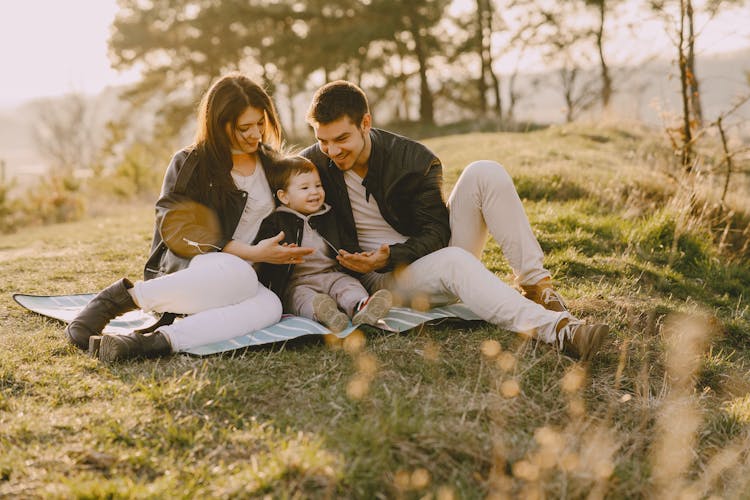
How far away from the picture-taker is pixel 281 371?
2688mm

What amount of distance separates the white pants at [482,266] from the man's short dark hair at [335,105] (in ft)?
2.16

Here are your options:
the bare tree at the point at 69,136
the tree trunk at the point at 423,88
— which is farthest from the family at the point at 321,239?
the bare tree at the point at 69,136

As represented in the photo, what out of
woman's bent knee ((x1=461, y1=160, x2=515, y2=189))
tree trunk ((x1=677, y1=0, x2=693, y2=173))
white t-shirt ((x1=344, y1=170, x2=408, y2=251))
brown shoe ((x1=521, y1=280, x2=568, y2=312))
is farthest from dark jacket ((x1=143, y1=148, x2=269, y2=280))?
tree trunk ((x1=677, y1=0, x2=693, y2=173))

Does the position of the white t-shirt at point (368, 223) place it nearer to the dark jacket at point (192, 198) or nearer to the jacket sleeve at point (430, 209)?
the jacket sleeve at point (430, 209)

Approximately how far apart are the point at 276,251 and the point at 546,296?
1.38 metres

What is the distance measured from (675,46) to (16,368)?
5.77m

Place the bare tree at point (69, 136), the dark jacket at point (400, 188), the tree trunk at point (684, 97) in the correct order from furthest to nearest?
the bare tree at point (69, 136)
the tree trunk at point (684, 97)
the dark jacket at point (400, 188)

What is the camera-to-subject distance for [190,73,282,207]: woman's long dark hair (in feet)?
10.2

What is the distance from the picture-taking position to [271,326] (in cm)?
309

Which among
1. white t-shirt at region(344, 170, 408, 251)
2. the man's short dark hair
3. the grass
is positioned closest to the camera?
the grass

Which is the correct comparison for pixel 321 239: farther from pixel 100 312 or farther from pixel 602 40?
pixel 602 40

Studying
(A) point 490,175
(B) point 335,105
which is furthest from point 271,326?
(A) point 490,175

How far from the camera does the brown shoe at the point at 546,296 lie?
322cm

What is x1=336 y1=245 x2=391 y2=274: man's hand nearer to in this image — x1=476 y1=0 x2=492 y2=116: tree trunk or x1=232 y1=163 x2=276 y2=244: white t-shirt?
x1=232 y1=163 x2=276 y2=244: white t-shirt
